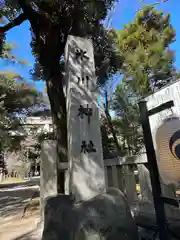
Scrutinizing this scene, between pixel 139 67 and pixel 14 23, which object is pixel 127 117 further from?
pixel 14 23

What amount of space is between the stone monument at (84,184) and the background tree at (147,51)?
464 cm

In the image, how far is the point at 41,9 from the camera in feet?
13.7

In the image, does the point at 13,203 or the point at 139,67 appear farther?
the point at 139,67

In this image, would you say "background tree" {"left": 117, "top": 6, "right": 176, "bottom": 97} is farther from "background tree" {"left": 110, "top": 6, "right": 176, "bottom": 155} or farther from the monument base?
the monument base

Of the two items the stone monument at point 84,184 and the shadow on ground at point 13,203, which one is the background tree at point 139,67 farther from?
the shadow on ground at point 13,203

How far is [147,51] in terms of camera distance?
28.8 ft

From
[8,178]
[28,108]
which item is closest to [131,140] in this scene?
[28,108]

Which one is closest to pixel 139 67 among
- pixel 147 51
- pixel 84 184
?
pixel 147 51

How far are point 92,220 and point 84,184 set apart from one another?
643 millimetres

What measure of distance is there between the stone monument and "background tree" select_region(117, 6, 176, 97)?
15.2ft

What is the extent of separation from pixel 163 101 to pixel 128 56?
7.76 meters

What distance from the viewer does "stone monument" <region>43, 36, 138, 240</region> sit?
167cm

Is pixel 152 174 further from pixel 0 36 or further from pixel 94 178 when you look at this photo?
pixel 0 36

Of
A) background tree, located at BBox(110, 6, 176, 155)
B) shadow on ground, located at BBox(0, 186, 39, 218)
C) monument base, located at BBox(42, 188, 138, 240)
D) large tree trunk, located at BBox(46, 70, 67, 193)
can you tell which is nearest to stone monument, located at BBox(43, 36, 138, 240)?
monument base, located at BBox(42, 188, 138, 240)
